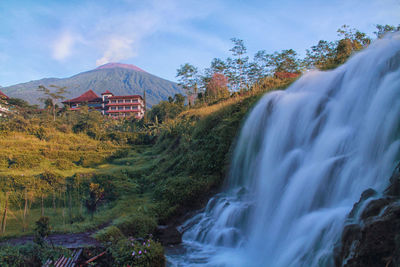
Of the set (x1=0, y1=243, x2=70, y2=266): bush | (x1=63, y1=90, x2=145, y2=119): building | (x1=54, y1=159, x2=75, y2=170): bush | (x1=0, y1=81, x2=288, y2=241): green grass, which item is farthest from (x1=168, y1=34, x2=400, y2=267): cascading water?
(x1=63, y1=90, x2=145, y2=119): building

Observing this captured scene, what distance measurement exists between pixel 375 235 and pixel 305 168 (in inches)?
127

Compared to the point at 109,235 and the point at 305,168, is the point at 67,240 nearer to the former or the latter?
the point at 109,235

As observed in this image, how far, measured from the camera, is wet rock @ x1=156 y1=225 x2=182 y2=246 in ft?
26.2

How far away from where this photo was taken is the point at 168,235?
832 cm

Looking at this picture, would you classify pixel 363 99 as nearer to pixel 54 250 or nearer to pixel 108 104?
pixel 54 250

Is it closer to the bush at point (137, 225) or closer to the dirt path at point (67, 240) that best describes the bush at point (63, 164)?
the dirt path at point (67, 240)

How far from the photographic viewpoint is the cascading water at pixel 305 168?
5.43m

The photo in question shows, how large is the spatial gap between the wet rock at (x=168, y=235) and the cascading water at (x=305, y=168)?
0.29m

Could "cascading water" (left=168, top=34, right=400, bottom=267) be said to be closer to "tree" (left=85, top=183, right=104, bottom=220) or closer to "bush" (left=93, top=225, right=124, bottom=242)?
"bush" (left=93, top=225, right=124, bottom=242)

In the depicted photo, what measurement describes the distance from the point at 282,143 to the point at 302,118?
2.95 ft

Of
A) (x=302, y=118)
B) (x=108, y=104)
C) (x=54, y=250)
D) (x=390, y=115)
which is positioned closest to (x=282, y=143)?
(x=302, y=118)

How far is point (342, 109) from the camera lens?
7508mm

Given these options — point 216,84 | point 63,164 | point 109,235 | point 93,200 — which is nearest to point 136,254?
point 109,235

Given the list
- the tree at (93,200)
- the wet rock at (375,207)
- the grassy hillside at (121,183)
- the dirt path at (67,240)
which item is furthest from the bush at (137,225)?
the wet rock at (375,207)
